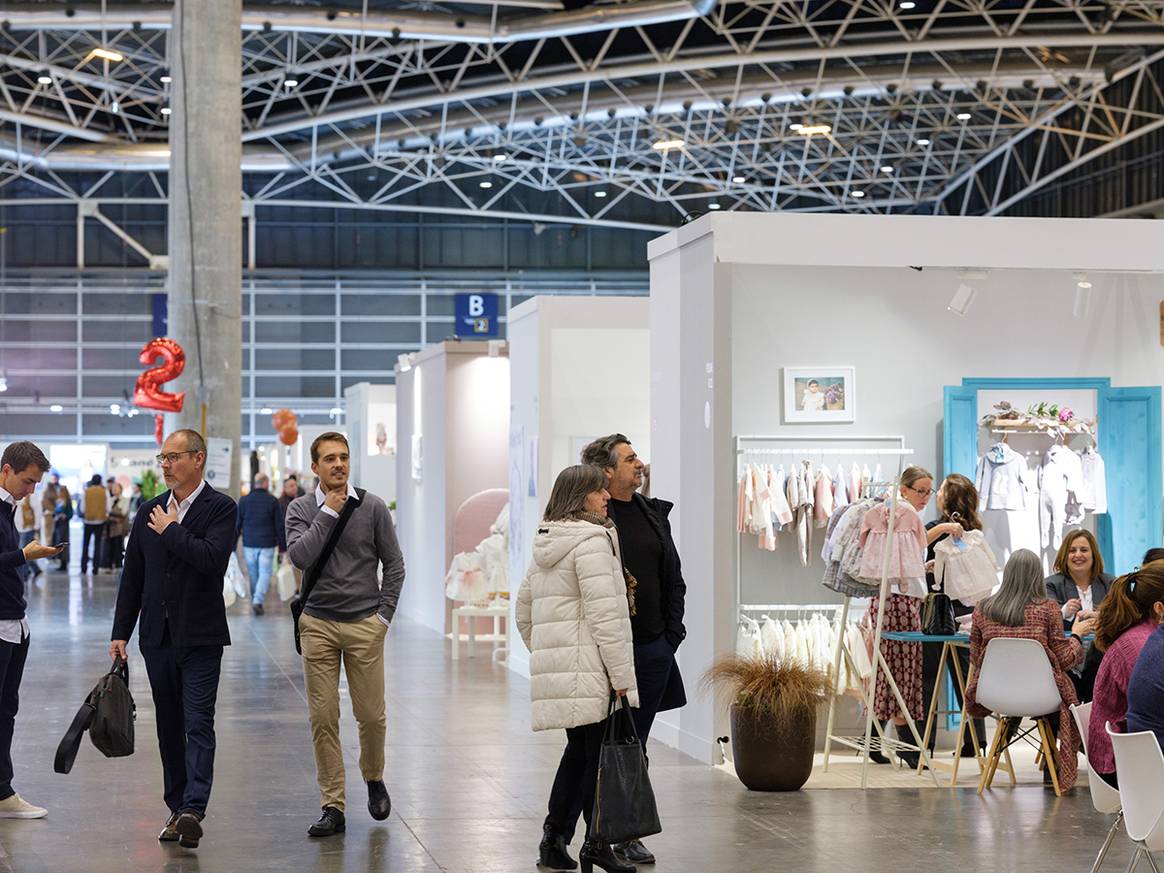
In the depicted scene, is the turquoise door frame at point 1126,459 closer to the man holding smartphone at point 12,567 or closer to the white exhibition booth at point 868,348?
the white exhibition booth at point 868,348

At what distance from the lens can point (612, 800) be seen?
16.8 ft

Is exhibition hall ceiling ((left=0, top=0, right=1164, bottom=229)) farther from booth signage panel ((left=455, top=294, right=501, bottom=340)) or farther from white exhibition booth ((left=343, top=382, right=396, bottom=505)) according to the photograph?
white exhibition booth ((left=343, top=382, right=396, bottom=505))

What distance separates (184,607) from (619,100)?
805 inches

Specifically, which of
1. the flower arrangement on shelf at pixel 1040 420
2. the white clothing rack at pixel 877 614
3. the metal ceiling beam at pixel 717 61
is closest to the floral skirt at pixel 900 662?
the white clothing rack at pixel 877 614

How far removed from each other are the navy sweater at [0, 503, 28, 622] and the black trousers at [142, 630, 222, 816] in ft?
2.05

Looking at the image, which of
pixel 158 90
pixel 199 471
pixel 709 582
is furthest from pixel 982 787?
pixel 158 90

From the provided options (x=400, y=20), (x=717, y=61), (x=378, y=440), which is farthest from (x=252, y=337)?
(x=717, y=61)

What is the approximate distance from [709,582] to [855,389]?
1.65 meters

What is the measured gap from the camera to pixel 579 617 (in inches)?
205

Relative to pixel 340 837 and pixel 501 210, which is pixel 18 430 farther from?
pixel 340 837

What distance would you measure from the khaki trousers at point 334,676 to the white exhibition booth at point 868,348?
2.28m

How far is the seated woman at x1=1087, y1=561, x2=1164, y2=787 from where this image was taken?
4953mm

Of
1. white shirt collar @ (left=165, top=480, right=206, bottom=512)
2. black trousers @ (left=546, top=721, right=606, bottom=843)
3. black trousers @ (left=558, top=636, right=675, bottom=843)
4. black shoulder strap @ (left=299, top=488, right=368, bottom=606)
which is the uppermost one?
white shirt collar @ (left=165, top=480, right=206, bottom=512)

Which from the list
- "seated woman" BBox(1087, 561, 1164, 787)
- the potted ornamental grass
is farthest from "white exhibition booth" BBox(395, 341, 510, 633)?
"seated woman" BBox(1087, 561, 1164, 787)
